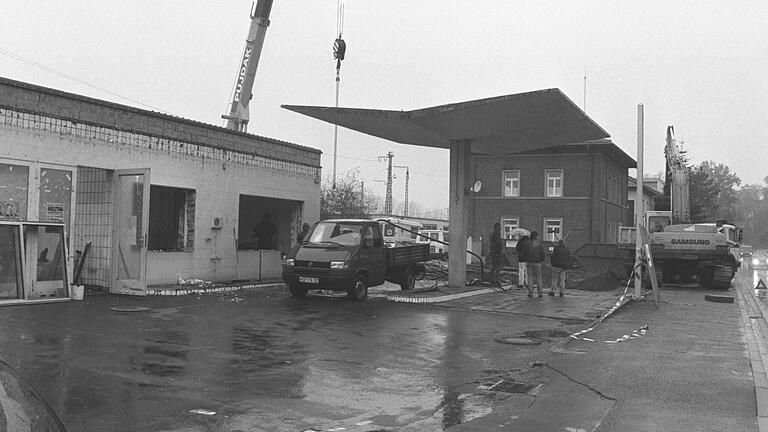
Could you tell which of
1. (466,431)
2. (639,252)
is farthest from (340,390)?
(639,252)

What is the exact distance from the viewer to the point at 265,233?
19.7 metres

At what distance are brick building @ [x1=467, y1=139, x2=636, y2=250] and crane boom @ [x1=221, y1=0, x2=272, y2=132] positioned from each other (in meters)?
23.2

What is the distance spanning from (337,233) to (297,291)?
65.3 inches

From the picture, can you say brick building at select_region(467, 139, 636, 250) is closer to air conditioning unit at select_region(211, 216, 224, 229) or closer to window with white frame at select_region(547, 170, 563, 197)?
window with white frame at select_region(547, 170, 563, 197)

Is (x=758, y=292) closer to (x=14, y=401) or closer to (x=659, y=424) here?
(x=659, y=424)

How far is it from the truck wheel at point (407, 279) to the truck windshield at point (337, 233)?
8.88 ft

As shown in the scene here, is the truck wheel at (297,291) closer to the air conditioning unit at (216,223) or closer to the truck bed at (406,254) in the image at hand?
the truck bed at (406,254)

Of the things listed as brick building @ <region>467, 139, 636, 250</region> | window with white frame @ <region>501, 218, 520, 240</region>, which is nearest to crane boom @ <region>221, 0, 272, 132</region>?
brick building @ <region>467, 139, 636, 250</region>

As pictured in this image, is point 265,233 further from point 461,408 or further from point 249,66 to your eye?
point 461,408

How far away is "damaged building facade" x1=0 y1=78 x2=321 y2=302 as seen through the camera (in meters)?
12.8

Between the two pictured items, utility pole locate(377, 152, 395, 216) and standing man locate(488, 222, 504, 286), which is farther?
utility pole locate(377, 152, 395, 216)

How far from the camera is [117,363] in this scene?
746cm

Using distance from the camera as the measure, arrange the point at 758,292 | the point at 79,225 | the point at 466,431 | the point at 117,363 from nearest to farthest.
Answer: the point at 466,431 < the point at 117,363 < the point at 79,225 < the point at 758,292

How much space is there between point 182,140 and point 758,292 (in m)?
18.6
